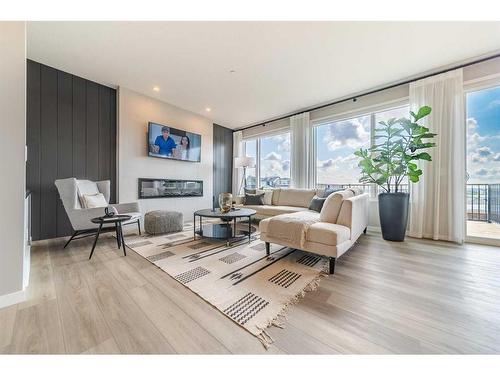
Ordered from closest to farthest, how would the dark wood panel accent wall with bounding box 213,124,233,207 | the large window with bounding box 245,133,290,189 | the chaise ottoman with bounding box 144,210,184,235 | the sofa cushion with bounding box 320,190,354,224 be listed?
the sofa cushion with bounding box 320,190,354,224, the chaise ottoman with bounding box 144,210,184,235, the large window with bounding box 245,133,290,189, the dark wood panel accent wall with bounding box 213,124,233,207

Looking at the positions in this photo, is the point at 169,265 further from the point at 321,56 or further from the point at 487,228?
the point at 487,228

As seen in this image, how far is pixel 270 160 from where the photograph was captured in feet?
18.5

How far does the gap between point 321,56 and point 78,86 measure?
3815mm

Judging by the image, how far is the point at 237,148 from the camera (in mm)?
6105

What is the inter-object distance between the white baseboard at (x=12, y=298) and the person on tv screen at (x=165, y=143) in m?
3.06

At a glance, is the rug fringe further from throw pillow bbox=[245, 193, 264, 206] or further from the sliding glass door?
the sliding glass door

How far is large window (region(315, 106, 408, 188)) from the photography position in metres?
3.92

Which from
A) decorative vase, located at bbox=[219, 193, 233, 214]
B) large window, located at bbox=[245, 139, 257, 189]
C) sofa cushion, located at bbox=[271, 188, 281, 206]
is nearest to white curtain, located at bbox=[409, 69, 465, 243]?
sofa cushion, located at bbox=[271, 188, 281, 206]

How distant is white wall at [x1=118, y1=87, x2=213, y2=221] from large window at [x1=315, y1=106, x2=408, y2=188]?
2851 millimetres

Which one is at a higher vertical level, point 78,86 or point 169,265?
point 78,86

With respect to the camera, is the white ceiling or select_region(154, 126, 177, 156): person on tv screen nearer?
the white ceiling

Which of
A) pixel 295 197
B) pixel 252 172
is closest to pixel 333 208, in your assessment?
pixel 295 197
